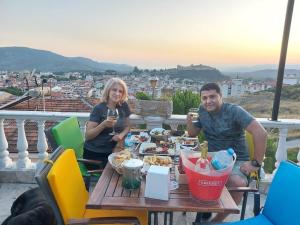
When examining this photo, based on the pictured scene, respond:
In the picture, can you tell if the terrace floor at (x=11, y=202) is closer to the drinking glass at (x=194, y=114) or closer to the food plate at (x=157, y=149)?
the food plate at (x=157, y=149)

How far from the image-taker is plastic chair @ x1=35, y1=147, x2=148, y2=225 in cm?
135

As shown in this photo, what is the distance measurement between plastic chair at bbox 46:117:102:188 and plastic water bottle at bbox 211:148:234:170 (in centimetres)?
106

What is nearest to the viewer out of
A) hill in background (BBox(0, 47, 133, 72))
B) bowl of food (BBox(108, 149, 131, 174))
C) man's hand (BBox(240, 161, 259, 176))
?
bowl of food (BBox(108, 149, 131, 174))

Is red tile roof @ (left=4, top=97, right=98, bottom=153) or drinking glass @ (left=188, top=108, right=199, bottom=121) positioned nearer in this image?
drinking glass @ (left=188, top=108, right=199, bottom=121)

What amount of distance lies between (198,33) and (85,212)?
4294 mm

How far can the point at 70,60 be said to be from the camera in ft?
20.0

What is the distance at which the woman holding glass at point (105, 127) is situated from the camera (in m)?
2.51

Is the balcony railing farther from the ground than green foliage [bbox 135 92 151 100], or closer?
closer

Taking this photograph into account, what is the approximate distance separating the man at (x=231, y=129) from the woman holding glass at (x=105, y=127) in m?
0.67

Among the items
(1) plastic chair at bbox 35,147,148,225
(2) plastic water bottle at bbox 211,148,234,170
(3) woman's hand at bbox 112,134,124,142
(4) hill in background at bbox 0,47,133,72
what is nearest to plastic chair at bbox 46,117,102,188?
(3) woman's hand at bbox 112,134,124,142

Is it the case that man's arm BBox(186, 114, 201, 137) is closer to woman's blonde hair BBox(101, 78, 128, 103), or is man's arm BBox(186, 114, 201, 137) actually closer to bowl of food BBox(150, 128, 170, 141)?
bowl of food BBox(150, 128, 170, 141)

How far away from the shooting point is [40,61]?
6797 mm

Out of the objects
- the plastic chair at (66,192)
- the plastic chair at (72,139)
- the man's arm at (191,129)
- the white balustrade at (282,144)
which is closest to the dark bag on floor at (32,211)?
the plastic chair at (66,192)

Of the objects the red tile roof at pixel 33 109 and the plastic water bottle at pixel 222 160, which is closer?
the plastic water bottle at pixel 222 160
